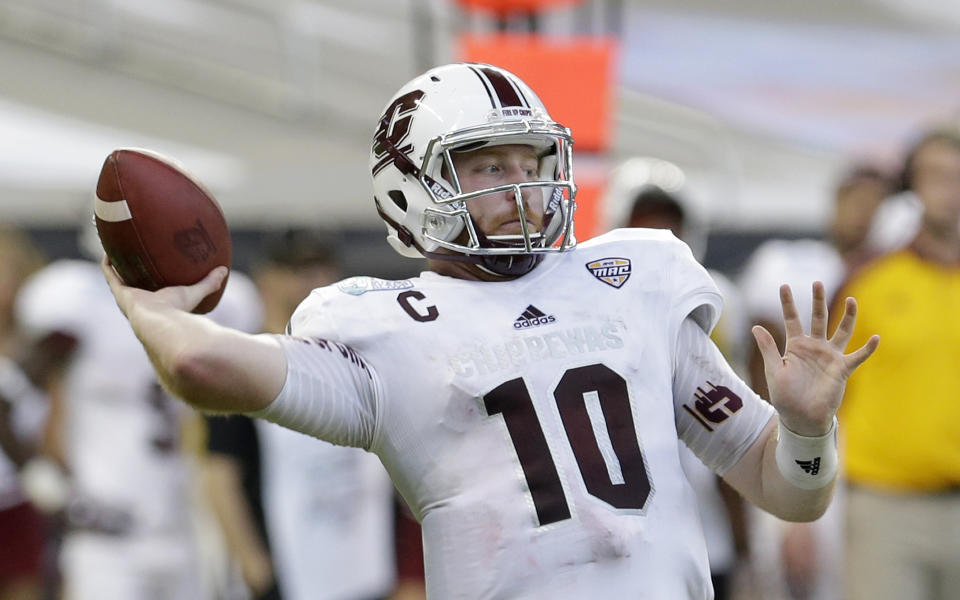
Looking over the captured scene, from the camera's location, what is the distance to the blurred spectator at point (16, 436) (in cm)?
504

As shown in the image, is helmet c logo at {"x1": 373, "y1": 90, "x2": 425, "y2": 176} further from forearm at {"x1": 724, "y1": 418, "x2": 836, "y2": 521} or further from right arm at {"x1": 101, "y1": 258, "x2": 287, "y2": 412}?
forearm at {"x1": 724, "y1": 418, "x2": 836, "y2": 521}

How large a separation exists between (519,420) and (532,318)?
0.57ft

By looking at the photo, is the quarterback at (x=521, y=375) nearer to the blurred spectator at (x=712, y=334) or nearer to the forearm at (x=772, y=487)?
the forearm at (x=772, y=487)

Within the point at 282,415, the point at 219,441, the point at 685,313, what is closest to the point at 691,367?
the point at 685,313

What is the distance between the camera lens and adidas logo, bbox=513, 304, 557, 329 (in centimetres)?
223

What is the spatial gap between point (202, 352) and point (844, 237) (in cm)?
385

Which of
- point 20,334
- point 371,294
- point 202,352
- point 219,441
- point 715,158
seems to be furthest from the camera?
point 715,158

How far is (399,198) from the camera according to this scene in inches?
95.7

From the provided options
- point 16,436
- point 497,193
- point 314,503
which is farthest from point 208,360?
point 16,436

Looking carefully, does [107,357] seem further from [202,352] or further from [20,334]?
[202,352]

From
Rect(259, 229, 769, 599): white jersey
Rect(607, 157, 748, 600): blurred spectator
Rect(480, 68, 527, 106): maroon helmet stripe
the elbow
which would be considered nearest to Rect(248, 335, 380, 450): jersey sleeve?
Rect(259, 229, 769, 599): white jersey

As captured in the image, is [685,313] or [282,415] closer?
[282,415]

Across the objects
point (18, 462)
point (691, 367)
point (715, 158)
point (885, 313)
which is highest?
point (691, 367)

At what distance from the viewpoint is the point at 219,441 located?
4777 mm
